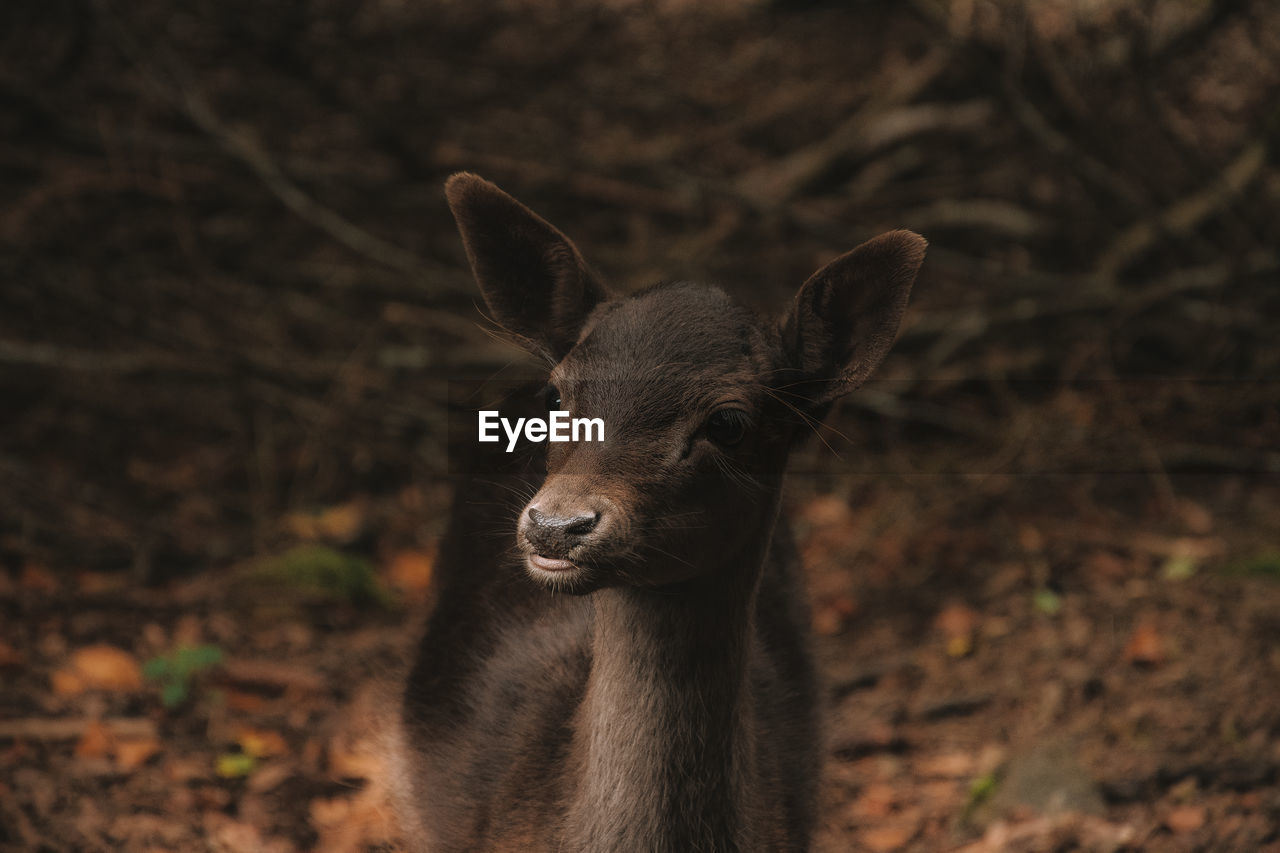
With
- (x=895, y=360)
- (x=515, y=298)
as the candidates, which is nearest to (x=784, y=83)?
(x=895, y=360)

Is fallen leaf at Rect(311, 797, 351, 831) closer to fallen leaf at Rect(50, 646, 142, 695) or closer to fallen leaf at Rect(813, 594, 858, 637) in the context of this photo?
fallen leaf at Rect(50, 646, 142, 695)

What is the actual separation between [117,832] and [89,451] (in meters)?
3.27


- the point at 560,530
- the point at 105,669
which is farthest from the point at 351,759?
the point at 560,530

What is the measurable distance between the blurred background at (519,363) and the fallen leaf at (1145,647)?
0.02 metres

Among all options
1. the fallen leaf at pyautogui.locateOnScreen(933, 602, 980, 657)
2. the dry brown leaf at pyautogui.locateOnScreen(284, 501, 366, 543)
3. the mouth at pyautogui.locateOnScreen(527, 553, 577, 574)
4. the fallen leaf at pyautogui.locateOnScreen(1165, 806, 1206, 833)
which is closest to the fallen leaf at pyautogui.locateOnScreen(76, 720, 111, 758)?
the dry brown leaf at pyautogui.locateOnScreen(284, 501, 366, 543)

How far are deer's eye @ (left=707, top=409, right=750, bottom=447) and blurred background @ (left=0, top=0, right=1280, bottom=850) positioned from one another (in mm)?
1593

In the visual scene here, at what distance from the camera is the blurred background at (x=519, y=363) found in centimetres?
425

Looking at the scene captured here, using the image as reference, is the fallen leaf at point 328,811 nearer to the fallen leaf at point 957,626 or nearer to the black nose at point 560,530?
the black nose at point 560,530

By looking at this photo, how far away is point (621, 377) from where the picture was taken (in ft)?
8.38

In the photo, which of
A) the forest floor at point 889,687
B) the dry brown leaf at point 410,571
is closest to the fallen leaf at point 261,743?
the forest floor at point 889,687

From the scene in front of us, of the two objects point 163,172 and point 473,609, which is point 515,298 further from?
point 163,172

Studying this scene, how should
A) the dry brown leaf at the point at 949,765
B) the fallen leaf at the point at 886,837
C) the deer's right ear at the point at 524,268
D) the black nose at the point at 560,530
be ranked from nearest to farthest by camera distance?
the black nose at the point at 560,530 → the deer's right ear at the point at 524,268 → the fallen leaf at the point at 886,837 → the dry brown leaf at the point at 949,765

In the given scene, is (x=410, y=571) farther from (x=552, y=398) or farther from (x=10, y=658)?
(x=552, y=398)

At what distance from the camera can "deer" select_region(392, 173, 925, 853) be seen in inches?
97.3
